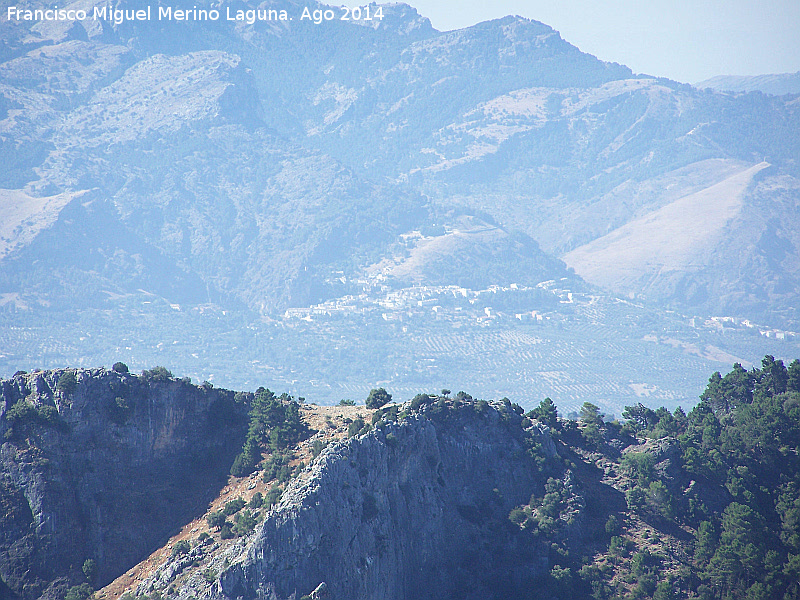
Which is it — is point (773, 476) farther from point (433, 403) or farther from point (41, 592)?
point (41, 592)

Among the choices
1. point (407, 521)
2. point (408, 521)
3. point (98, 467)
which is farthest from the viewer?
point (408, 521)

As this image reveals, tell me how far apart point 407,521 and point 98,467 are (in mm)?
33433

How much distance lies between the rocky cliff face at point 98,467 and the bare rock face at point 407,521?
31.9ft

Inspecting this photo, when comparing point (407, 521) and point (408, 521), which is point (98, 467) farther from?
point (408, 521)

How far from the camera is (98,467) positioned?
94.6 metres

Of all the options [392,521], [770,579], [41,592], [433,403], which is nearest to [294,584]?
[392,521]

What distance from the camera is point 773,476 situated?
373ft

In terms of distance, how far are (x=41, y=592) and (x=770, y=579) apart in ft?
246

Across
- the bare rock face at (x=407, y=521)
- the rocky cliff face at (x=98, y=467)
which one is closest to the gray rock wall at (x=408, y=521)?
the bare rock face at (x=407, y=521)

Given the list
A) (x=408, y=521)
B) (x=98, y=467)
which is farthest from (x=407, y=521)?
(x=98, y=467)

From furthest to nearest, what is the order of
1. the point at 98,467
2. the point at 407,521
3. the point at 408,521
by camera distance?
the point at 408,521, the point at 407,521, the point at 98,467

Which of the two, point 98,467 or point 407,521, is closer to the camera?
point 98,467

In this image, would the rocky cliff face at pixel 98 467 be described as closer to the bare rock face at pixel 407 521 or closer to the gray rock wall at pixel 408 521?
the bare rock face at pixel 407 521

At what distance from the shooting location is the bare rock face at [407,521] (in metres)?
83.1
